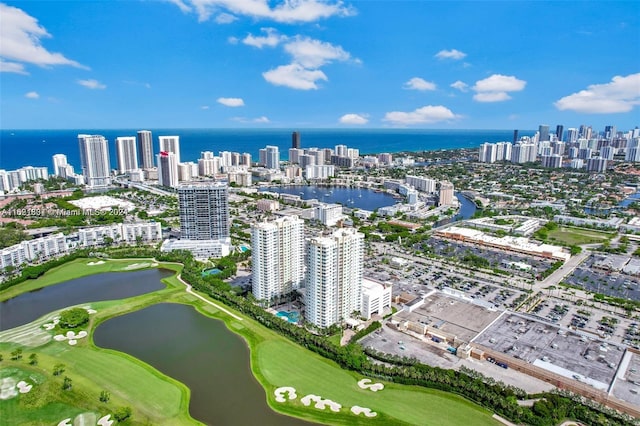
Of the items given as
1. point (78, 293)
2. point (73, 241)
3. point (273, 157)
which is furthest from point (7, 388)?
point (273, 157)

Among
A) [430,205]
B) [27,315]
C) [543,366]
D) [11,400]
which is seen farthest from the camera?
[430,205]

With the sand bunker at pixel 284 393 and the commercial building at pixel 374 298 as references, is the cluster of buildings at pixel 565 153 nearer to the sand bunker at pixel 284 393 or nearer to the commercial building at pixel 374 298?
the commercial building at pixel 374 298

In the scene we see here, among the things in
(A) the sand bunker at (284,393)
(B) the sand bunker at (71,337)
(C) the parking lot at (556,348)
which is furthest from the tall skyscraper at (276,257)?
(C) the parking lot at (556,348)

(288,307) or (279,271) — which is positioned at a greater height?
(279,271)

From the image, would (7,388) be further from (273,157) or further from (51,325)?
(273,157)

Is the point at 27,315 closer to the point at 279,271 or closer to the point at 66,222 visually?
the point at 279,271

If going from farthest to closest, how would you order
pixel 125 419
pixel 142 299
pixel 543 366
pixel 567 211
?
1. pixel 567 211
2. pixel 142 299
3. pixel 543 366
4. pixel 125 419

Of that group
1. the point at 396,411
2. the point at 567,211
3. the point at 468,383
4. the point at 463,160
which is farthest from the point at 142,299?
the point at 463,160
